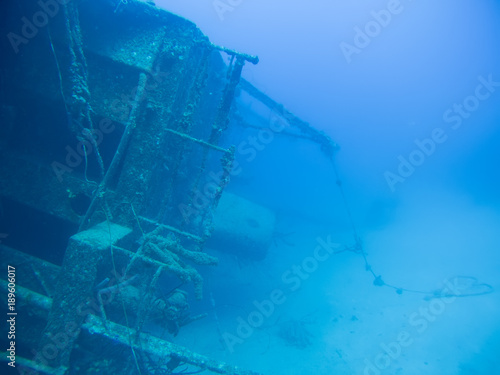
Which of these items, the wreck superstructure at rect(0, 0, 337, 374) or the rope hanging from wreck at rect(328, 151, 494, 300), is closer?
the wreck superstructure at rect(0, 0, 337, 374)

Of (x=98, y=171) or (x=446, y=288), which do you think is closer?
(x=98, y=171)

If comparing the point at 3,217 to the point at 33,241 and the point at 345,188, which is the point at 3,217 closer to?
the point at 33,241

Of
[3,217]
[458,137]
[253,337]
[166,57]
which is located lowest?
[253,337]

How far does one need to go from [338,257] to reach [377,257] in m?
4.04

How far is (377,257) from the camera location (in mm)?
17359

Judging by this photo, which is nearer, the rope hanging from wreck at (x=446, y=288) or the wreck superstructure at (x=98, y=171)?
the wreck superstructure at (x=98, y=171)

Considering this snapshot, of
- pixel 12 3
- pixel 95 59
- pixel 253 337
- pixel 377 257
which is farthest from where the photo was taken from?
pixel 377 257

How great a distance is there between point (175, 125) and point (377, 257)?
16880mm

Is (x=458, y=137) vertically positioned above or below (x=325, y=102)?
above

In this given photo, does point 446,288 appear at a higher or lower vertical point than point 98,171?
lower

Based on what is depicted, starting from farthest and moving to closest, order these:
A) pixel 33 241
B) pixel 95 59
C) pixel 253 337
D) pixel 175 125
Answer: pixel 253 337, pixel 33 241, pixel 175 125, pixel 95 59

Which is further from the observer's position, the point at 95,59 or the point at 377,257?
the point at 377,257

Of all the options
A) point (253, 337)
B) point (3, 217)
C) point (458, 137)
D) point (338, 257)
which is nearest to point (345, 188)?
point (338, 257)

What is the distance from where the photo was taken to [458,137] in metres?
44.6
